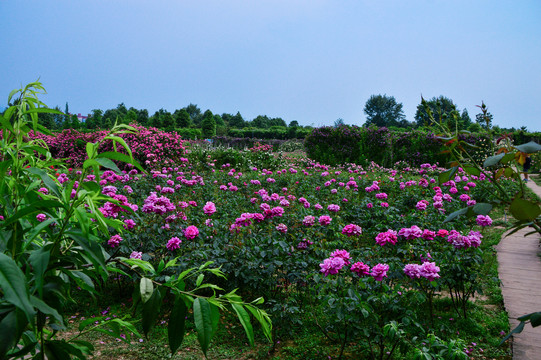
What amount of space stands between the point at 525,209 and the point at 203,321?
82 centimetres

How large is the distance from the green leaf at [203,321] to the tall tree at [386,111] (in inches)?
2754

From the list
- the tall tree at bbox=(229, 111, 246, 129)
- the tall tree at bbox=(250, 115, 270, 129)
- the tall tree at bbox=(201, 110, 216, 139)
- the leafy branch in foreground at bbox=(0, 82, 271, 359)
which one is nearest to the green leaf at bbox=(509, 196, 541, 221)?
the leafy branch in foreground at bbox=(0, 82, 271, 359)

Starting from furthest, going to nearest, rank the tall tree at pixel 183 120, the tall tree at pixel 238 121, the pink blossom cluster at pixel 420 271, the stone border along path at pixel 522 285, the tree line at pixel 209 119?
the tall tree at pixel 238 121, the tall tree at pixel 183 120, the tree line at pixel 209 119, the stone border along path at pixel 522 285, the pink blossom cluster at pixel 420 271

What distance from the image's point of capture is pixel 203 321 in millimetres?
833

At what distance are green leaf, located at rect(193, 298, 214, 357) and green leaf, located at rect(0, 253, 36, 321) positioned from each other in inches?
12.8

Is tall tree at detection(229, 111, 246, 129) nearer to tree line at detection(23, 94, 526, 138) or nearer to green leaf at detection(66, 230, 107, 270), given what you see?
tree line at detection(23, 94, 526, 138)

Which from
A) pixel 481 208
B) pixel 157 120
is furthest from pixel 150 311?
pixel 157 120

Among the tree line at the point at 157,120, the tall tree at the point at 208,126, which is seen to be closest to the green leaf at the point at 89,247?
the tree line at the point at 157,120

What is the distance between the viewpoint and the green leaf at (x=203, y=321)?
2.64 feet

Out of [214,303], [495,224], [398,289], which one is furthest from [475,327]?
[495,224]

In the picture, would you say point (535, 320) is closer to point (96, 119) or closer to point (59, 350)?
point (59, 350)

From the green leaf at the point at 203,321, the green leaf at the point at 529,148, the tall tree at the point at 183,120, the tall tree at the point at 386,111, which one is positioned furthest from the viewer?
the tall tree at the point at 386,111

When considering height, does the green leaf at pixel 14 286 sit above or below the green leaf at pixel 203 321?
above

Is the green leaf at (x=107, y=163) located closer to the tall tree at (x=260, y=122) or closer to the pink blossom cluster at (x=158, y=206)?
the pink blossom cluster at (x=158, y=206)
